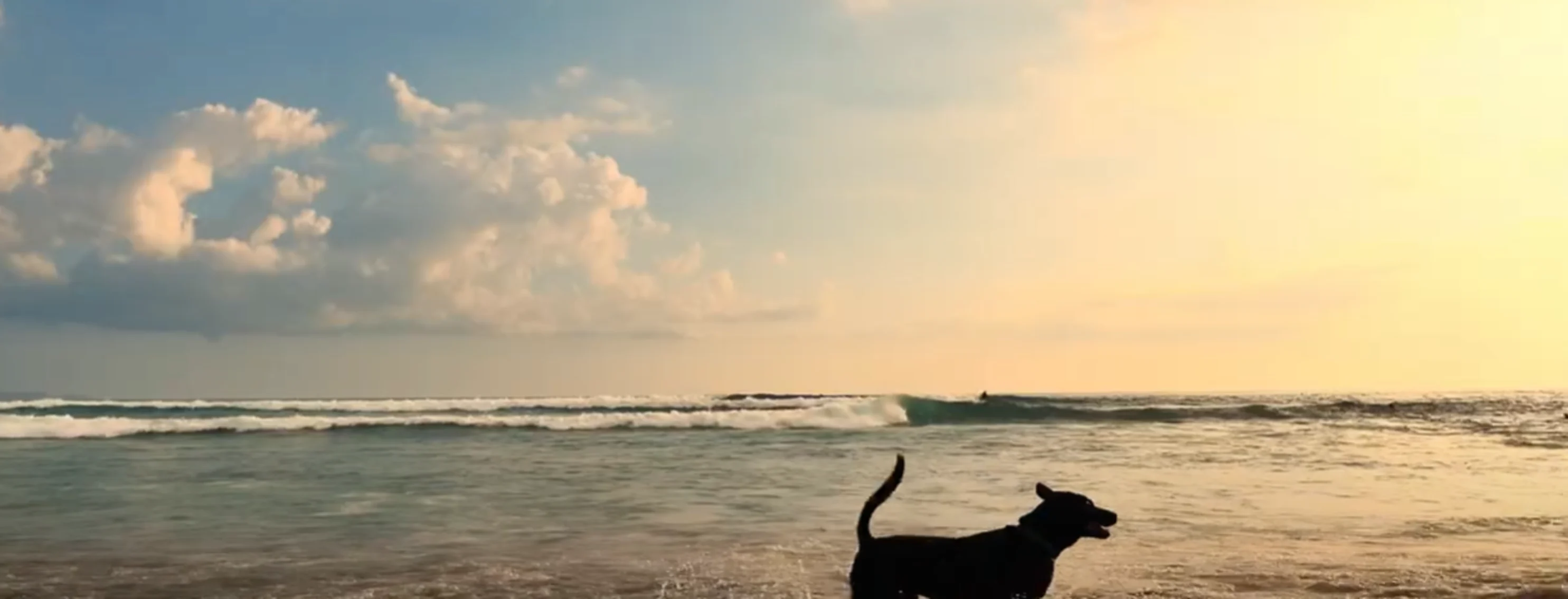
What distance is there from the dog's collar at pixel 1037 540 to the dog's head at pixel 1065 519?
8 cm

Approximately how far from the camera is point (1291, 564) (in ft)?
28.1

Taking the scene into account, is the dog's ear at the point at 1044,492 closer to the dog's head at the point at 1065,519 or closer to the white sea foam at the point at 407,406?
the dog's head at the point at 1065,519

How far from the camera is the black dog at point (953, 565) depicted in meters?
5.07

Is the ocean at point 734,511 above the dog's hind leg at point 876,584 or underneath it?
underneath

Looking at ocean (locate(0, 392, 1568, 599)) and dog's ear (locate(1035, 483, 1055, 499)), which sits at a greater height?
dog's ear (locate(1035, 483, 1055, 499))

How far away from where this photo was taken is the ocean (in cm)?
820

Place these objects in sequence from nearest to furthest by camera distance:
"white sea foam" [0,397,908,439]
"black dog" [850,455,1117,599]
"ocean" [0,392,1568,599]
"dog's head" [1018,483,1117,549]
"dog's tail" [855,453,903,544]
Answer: "black dog" [850,455,1117,599] → "dog's tail" [855,453,903,544] → "dog's head" [1018,483,1117,549] → "ocean" [0,392,1568,599] → "white sea foam" [0,397,908,439]

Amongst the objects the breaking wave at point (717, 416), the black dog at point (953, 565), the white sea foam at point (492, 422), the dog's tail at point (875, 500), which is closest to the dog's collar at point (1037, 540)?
the black dog at point (953, 565)

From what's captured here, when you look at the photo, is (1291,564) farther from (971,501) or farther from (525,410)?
(525,410)

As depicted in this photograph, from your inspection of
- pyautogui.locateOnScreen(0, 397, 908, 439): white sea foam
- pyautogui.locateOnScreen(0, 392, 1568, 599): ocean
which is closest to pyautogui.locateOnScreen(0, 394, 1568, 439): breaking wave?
pyautogui.locateOnScreen(0, 397, 908, 439): white sea foam

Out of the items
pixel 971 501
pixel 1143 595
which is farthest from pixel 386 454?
pixel 1143 595

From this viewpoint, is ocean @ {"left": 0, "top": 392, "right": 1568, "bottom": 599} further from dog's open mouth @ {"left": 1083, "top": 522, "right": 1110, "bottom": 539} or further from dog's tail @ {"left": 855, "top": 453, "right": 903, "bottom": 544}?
dog's tail @ {"left": 855, "top": 453, "right": 903, "bottom": 544}

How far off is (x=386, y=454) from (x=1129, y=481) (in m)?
14.7

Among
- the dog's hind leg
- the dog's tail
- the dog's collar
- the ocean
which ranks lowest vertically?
the ocean
